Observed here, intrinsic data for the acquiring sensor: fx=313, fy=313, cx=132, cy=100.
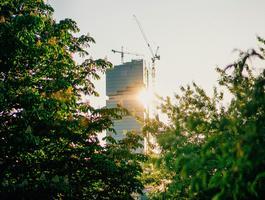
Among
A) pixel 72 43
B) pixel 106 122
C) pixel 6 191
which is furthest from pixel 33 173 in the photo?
pixel 72 43

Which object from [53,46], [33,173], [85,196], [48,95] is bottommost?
[85,196]

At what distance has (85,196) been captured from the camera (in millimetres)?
12398

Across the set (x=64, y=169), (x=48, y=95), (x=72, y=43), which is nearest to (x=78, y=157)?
(x=64, y=169)

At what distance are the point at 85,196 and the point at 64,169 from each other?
178 cm

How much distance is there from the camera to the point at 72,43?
13695mm

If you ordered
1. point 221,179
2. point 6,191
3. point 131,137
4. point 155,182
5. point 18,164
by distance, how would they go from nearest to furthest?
point 221,179
point 6,191
point 18,164
point 131,137
point 155,182

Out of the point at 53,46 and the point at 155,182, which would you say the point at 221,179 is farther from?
the point at 155,182

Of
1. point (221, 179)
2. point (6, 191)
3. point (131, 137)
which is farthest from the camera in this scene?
point (131, 137)

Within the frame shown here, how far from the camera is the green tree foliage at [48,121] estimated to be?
31.6 ft

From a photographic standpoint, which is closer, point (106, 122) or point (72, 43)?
point (106, 122)

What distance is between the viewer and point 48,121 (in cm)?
1053

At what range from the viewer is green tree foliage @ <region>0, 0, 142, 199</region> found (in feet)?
31.6

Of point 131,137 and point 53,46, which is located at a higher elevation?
point 53,46

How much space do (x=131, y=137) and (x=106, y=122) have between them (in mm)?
1584
